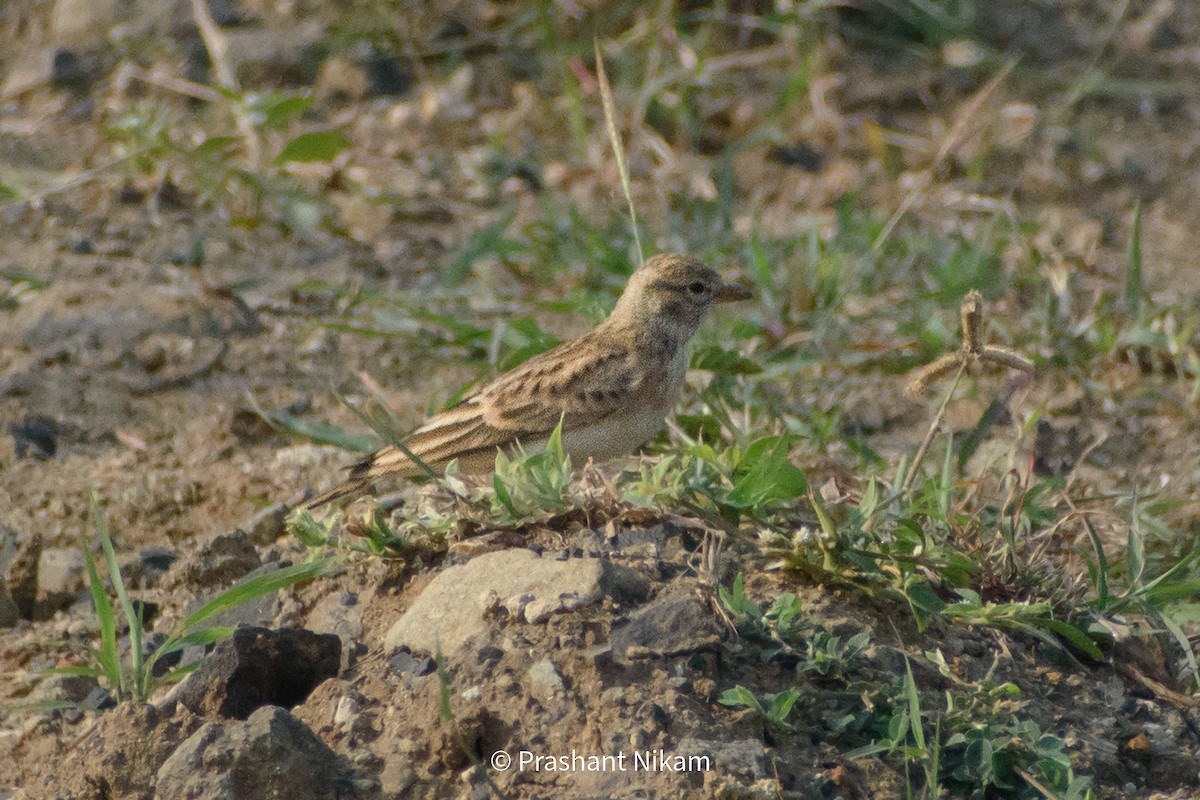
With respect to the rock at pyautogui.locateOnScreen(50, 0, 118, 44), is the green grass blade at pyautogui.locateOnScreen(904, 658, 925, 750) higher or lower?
lower

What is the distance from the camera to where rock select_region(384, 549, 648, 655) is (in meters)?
3.79

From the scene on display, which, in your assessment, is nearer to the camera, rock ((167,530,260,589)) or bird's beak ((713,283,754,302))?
rock ((167,530,260,589))

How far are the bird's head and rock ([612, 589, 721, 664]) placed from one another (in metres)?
2.16

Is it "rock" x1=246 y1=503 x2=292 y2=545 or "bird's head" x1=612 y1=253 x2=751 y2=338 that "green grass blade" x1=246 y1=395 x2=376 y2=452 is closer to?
"rock" x1=246 y1=503 x2=292 y2=545

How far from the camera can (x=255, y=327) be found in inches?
280

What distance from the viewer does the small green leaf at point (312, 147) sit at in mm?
7836

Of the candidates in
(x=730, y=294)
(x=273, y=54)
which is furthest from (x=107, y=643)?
(x=273, y=54)

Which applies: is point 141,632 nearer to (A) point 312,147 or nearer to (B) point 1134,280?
(A) point 312,147

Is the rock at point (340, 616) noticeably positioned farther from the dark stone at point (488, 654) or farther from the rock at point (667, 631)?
the rock at point (667, 631)

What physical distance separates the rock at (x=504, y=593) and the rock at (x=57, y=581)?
1.66 m

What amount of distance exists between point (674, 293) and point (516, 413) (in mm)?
937

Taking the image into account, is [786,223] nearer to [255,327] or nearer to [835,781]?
[255,327]

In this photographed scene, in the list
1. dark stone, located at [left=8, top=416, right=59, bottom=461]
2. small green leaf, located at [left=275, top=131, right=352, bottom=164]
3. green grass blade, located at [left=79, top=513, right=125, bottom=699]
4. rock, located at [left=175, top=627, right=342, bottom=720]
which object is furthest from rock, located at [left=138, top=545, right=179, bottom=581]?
small green leaf, located at [left=275, top=131, right=352, bottom=164]

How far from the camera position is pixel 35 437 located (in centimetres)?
604
